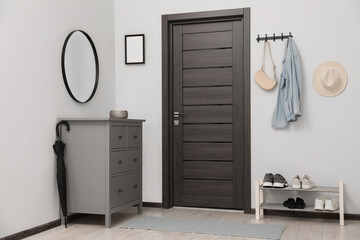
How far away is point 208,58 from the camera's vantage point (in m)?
4.59

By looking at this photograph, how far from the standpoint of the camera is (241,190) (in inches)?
175

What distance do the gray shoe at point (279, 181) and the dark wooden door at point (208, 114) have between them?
46cm

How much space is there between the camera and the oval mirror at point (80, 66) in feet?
13.0

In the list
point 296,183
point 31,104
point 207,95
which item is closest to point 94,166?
point 31,104

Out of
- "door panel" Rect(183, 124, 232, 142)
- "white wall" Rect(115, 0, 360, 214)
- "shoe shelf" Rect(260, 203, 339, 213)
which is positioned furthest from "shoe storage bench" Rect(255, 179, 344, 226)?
"door panel" Rect(183, 124, 232, 142)

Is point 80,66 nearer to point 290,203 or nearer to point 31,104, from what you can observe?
point 31,104

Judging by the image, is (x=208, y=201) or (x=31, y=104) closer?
(x=31, y=104)

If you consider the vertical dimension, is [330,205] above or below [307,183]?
below

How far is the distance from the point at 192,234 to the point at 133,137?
114 cm

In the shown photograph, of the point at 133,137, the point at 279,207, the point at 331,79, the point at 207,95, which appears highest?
the point at 331,79

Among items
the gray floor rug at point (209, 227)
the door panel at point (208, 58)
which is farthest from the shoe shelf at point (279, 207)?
the door panel at point (208, 58)

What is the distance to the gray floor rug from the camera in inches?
138

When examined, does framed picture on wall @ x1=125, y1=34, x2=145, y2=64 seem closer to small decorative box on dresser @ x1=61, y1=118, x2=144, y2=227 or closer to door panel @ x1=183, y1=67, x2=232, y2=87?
door panel @ x1=183, y1=67, x2=232, y2=87

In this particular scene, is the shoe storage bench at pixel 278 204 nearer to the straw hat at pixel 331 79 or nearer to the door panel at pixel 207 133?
the door panel at pixel 207 133
